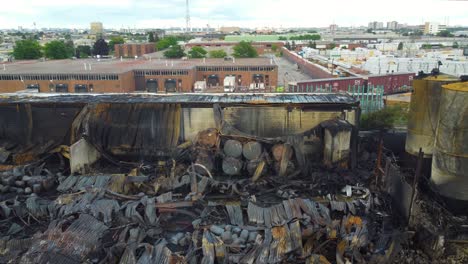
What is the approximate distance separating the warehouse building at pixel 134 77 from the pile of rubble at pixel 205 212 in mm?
27459

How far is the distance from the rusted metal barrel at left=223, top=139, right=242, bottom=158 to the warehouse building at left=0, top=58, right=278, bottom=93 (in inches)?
1108

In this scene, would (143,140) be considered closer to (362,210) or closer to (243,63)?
(362,210)

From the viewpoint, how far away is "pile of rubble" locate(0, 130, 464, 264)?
8.77m

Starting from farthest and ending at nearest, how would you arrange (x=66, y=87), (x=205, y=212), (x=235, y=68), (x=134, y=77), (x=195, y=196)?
(x=235, y=68) → (x=134, y=77) → (x=66, y=87) → (x=195, y=196) → (x=205, y=212)

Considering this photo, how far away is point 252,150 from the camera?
1400 cm

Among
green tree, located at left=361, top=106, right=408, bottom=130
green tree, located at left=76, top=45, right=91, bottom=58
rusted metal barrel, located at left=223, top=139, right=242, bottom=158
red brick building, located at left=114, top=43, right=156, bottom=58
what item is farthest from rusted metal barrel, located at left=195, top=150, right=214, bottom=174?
green tree, located at left=76, top=45, right=91, bottom=58

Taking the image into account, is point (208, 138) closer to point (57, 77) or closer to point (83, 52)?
point (57, 77)

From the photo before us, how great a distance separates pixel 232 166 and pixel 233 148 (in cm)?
73

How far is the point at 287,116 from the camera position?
602 inches

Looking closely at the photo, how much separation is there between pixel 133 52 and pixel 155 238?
7594cm

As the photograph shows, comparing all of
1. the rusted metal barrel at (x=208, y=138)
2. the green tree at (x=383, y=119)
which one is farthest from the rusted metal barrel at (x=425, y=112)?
the rusted metal barrel at (x=208, y=138)

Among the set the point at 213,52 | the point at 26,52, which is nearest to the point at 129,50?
the point at 26,52

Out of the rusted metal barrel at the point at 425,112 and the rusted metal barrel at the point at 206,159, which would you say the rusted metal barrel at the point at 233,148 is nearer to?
the rusted metal barrel at the point at 206,159

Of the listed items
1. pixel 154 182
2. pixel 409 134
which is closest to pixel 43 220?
pixel 154 182
